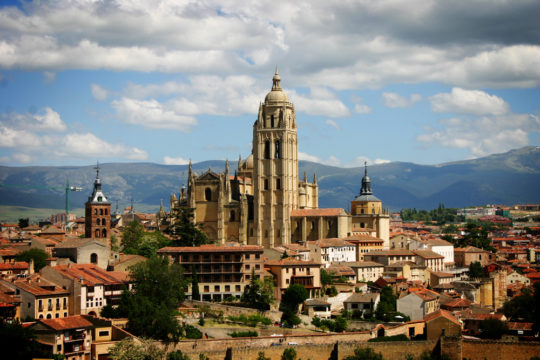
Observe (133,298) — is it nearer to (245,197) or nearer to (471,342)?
(471,342)

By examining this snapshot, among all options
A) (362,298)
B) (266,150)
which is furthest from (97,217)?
(266,150)

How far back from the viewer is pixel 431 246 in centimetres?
11638

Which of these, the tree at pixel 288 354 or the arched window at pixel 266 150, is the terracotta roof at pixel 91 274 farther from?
the arched window at pixel 266 150

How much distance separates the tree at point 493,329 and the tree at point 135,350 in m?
28.6

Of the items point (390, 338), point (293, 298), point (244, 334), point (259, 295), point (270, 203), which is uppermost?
point (270, 203)

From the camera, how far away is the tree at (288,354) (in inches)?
2474

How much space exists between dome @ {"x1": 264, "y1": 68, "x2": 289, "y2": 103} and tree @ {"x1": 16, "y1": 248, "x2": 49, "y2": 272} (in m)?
45.2

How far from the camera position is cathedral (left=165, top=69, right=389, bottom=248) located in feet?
375

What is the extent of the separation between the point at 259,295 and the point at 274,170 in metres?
43.0

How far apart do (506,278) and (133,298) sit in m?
57.0

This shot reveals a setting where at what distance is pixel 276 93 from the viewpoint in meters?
121

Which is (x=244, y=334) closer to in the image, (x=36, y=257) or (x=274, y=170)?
(x=36, y=257)

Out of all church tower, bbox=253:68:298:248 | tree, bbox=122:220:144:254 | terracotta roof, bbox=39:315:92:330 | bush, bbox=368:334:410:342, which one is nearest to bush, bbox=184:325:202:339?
terracotta roof, bbox=39:315:92:330

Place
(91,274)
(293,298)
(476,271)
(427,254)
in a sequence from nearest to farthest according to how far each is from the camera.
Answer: (91,274), (293,298), (476,271), (427,254)
